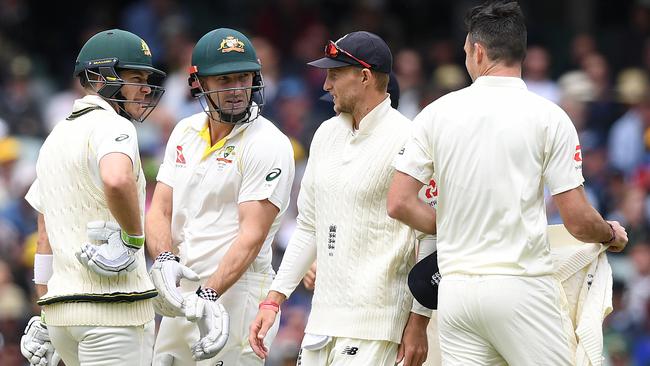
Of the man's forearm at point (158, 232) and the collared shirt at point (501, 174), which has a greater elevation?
the collared shirt at point (501, 174)

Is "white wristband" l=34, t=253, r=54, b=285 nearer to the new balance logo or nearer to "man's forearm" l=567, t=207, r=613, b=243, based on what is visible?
the new balance logo

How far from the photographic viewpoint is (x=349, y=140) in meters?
6.54

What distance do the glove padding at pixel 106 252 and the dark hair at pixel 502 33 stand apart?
190 centimetres

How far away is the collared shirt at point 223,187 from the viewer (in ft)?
22.9

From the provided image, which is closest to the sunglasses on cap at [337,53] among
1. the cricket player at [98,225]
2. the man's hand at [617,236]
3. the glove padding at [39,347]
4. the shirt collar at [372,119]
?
the shirt collar at [372,119]

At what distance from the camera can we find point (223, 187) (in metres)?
7.00

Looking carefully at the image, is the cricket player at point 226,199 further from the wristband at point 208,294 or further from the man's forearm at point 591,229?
the man's forearm at point 591,229

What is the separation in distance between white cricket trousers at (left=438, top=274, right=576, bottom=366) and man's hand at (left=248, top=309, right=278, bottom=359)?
106cm

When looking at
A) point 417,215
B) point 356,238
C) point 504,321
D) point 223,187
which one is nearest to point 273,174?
point 223,187

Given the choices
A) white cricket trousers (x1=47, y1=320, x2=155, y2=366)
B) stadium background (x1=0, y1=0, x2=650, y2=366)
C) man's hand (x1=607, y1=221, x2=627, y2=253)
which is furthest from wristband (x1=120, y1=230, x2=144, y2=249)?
stadium background (x1=0, y1=0, x2=650, y2=366)

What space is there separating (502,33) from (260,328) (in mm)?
1869

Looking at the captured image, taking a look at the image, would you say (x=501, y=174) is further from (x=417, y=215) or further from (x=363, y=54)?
(x=363, y=54)

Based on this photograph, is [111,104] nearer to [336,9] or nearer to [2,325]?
[2,325]

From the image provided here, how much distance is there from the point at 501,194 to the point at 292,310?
563 cm
